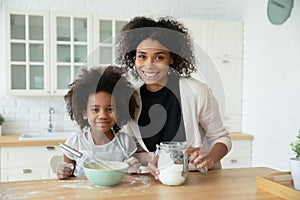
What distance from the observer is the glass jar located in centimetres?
101

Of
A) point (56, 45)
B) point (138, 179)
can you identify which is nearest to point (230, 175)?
point (138, 179)

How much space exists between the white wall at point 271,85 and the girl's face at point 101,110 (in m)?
1.63

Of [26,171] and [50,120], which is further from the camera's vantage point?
[50,120]

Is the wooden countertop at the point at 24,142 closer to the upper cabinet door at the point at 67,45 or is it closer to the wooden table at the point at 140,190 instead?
the upper cabinet door at the point at 67,45

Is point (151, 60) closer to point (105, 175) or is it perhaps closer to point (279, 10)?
point (105, 175)

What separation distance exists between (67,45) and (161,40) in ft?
5.31

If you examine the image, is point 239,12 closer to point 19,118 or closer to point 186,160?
point 19,118

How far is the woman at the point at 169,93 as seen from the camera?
115cm

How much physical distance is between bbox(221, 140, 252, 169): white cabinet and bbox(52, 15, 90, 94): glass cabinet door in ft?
4.57

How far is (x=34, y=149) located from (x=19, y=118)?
0.54 m

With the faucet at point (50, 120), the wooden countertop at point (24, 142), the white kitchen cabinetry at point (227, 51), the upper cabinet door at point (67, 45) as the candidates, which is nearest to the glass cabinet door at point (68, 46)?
the upper cabinet door at point (67, 45)

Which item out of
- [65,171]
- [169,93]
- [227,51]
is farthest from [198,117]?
[227,51]

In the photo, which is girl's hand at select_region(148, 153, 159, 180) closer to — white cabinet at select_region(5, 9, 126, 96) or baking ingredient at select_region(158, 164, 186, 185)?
baking ingredient at select_region(158, 164, 186, 185)

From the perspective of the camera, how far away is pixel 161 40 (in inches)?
44.8
